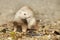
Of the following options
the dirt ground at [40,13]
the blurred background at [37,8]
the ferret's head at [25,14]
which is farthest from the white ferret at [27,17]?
the blurred background at [37,8]

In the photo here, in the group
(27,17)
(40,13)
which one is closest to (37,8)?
(40,13)

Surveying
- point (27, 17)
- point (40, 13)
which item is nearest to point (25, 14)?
point (27, 17)

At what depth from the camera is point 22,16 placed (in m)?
4.13

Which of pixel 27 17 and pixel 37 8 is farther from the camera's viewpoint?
pixel 37 8

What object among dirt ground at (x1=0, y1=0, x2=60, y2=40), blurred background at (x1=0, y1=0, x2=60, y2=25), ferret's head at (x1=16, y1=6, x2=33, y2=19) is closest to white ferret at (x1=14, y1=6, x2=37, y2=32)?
ferret's head at (x1=16, y1=6, x2=33, y2=19)

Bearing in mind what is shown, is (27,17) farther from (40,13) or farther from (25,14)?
(40,13)

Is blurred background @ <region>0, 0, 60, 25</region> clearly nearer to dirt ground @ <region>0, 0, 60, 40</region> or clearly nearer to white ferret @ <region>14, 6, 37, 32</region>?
Result: dirt ground @ <region>0, 0, 60, 40</region>

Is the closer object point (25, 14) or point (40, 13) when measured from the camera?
point (25, 14)

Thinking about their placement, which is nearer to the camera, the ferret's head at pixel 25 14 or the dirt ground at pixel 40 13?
the ferret's head at pixel 25 14

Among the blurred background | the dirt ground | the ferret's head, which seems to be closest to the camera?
the ferret's head

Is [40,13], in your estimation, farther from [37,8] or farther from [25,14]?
[25,14]

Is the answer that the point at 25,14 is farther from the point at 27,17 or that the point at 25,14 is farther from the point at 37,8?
the point at 37,8

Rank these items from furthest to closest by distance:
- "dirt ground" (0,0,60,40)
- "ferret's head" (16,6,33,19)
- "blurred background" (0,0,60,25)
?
"blurred background" (0,0,60,25)
"dirt ground" (0,0,60,40)
"ferret's head" (16,6,33,19)

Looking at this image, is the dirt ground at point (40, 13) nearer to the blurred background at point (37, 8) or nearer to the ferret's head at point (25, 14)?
the blurred background at point (37, 8)
